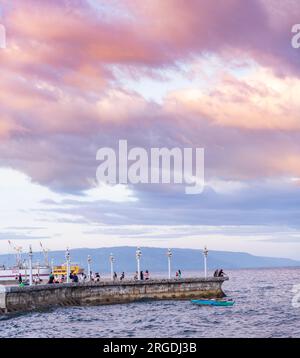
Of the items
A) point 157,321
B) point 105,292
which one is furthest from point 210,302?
point 157,321

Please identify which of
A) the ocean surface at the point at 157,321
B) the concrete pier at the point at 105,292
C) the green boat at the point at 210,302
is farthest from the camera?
the green boat at the point at 210,302

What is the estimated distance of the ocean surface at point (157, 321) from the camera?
5903 centimetres

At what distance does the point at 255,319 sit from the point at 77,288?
25.7 meters

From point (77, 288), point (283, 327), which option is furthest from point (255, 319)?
point (77, 288)

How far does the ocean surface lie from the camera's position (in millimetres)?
59031

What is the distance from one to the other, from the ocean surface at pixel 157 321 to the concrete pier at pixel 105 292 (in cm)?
177

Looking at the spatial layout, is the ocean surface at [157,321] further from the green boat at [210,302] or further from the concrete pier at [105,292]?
the concrete pier at [105,292]

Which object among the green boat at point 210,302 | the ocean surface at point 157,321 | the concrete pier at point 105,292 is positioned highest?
the concrete pier at point 105,292

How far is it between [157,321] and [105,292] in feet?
65.2

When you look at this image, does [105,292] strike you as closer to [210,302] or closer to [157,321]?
[210,302]

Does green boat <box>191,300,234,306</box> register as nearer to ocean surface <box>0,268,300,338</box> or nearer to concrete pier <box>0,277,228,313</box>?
ocean surface <box>0,268,300,338</box>

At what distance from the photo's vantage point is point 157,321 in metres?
68.4

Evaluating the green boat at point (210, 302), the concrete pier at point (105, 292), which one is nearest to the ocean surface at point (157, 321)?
the green boat at point (210, 302)
